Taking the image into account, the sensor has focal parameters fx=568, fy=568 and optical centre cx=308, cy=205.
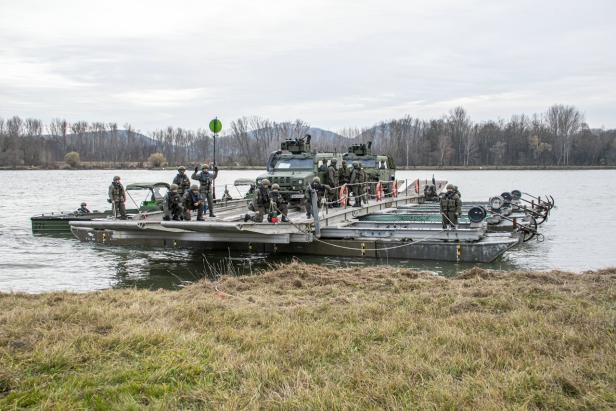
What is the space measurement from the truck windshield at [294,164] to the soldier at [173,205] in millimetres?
5428

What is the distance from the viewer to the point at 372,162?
2692 cm

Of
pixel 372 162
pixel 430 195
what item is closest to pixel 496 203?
pixel 372 162

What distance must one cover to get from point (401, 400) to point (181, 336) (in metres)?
2.74

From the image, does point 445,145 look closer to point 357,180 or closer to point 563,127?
point 563,127

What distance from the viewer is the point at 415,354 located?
215 inches

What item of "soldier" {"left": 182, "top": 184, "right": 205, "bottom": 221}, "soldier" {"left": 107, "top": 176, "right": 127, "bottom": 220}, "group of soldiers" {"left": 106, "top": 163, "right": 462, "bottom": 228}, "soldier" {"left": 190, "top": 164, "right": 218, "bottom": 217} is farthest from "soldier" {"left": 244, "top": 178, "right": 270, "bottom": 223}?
"soldier" {"left": 107, "top": 176, "right": 127, "bottom": 220}

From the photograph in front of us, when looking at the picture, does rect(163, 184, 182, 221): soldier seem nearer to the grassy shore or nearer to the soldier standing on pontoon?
the soldier standing on pontoon

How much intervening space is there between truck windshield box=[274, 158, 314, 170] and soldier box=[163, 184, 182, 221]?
17.8ft

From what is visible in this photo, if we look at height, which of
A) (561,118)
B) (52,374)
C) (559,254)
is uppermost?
(561,118)

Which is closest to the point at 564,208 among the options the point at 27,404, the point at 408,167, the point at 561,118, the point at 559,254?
the point at 559,254

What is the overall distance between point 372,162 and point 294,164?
782cm

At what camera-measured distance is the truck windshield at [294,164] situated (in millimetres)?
19809

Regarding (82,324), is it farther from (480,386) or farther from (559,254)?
(559,254)

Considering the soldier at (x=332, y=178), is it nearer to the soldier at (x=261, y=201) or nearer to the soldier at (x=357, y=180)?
the soldier at (x=357, y=180)
